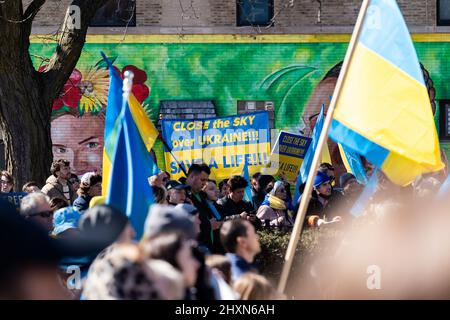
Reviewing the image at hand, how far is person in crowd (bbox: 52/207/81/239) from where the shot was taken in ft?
26.1

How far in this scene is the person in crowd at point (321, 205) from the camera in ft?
32.2

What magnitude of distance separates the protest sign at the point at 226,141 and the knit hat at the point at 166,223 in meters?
9.02

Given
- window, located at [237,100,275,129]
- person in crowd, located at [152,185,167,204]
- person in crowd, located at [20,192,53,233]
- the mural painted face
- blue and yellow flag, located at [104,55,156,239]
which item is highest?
blue and yellow flag, located at [104,55,156,239]

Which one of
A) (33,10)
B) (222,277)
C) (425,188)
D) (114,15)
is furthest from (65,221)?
(114,15)

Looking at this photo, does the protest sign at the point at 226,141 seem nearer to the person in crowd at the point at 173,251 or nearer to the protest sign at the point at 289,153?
the protest sign at the point at 289,153

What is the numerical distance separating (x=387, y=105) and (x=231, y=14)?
14448 millimetres

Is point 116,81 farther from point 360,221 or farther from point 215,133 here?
point 215,133

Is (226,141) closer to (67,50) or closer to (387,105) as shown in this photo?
(67,50)

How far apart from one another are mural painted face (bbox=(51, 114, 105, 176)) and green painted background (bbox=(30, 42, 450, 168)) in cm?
132

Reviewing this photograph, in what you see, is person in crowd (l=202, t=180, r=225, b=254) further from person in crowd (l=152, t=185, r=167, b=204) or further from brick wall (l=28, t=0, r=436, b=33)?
A: brick wall (l=28, t=0, r=436, b=33)

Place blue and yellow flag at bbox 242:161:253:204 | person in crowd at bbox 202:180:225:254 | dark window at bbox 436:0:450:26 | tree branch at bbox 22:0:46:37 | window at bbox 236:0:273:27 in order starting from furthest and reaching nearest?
dark window at bbox 436:0:450:26 < window at bbox 236:0:273:27 < blue and yellow flag at bbox 242:161:253:204 < tree branch at bbox 22:0:46:37 < person in crowd at bbox 202:180:225:254

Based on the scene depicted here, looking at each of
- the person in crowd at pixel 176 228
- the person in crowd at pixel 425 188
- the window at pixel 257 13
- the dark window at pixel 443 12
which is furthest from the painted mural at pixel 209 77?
the person in crowd at pixel 176 228

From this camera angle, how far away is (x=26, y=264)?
381 cm

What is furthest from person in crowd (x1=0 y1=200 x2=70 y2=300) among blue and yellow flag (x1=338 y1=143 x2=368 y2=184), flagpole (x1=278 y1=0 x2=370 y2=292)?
blue and yellow flag (x1=338 y1=143 x2=368 y2=184)
